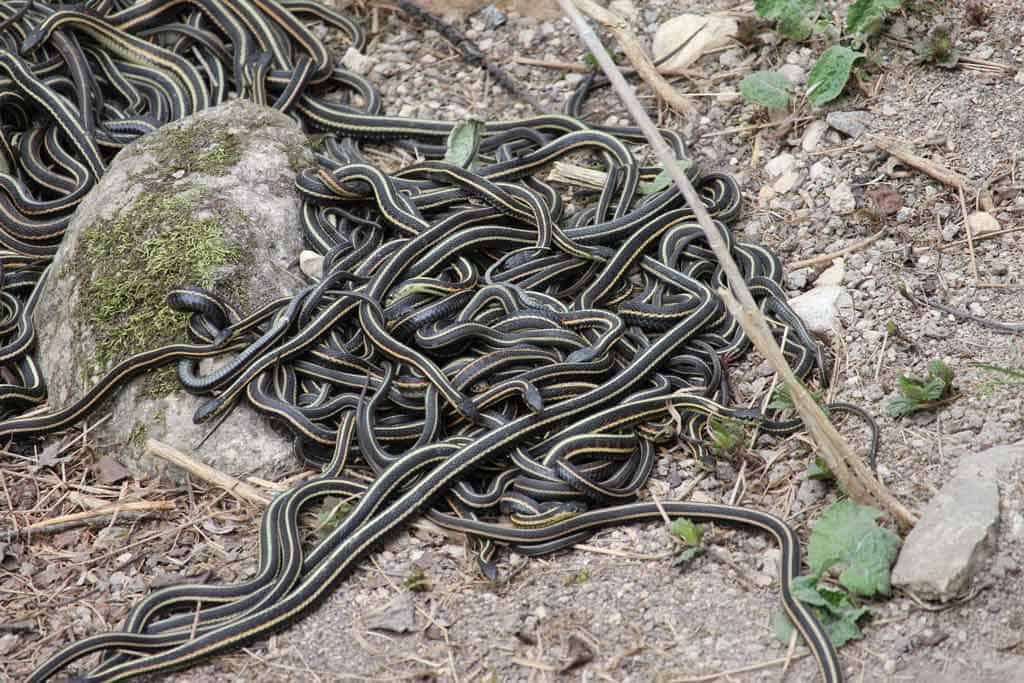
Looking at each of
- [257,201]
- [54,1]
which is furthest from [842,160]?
[54,1]

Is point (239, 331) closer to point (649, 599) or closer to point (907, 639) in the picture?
point (649, 599)

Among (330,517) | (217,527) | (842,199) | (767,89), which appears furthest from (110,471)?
(767,89)

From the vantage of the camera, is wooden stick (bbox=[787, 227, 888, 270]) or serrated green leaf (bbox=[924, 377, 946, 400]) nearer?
serrated green leaf (bbox=[924, 377, 946, 400])

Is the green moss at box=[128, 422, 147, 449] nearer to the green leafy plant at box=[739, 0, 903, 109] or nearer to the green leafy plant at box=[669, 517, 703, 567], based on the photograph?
the green leafy plant at box=[669, 517, 703, 567]

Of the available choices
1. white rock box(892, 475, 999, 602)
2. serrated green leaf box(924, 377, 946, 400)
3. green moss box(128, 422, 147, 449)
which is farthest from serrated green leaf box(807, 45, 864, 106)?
green moss box(128, 422, 147, 449)

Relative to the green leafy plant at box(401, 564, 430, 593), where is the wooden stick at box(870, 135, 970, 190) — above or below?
above

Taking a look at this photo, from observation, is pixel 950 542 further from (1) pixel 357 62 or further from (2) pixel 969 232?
(1) pixel 357 62
